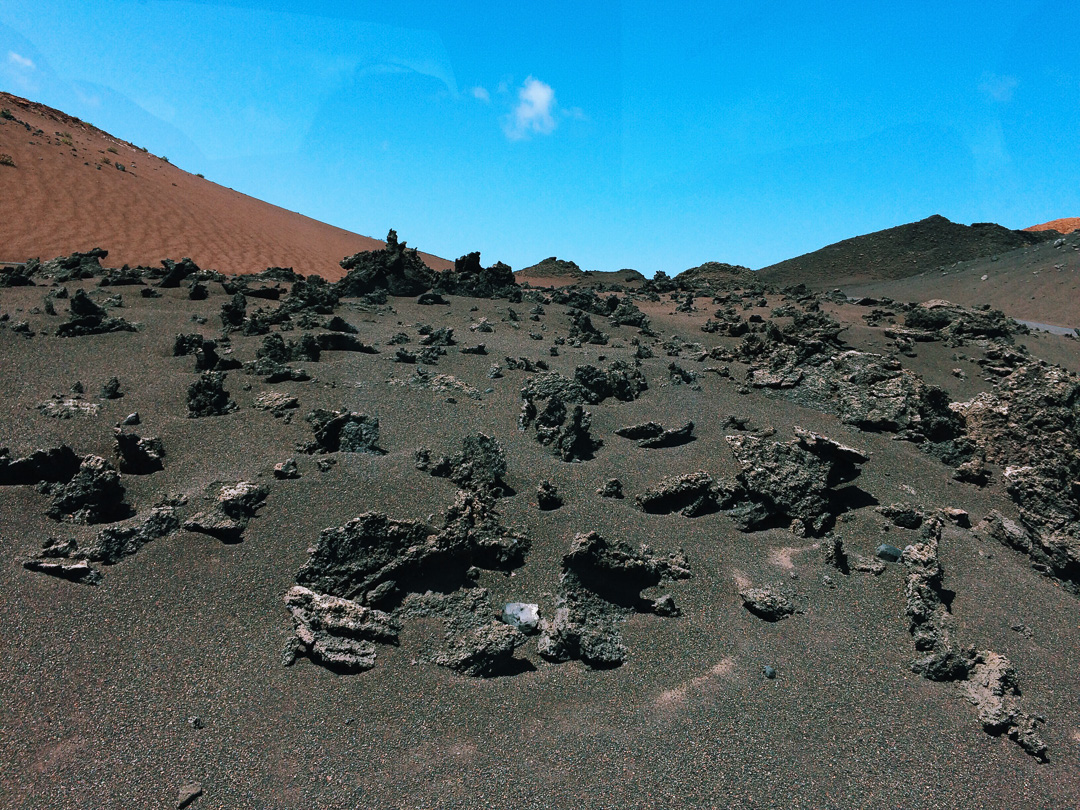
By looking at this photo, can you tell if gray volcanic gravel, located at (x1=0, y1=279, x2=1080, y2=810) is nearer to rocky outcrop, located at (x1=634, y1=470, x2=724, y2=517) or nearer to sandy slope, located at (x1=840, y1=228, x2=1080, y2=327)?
rocky outcrop, located at (x1=634, y1=470, x2=724, y2=517)

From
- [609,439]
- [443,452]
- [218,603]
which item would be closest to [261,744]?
[218,603]

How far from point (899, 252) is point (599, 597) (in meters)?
46.7

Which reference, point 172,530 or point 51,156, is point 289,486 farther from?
point 51,156

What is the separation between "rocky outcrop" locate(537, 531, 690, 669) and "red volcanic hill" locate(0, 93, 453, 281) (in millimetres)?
23636

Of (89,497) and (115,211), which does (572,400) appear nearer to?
(89,497)

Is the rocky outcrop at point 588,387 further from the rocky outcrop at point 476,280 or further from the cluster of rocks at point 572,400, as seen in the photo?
the rocky outcrop at point 476,280

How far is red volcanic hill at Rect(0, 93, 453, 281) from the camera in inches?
890

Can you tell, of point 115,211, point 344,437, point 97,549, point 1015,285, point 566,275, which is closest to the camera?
point 97,549

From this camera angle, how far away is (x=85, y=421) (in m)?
8.27

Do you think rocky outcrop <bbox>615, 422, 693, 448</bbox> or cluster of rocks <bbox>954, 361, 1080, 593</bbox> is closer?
cluster of rocks <bbox>954, 361, 1080, 593</bbox>

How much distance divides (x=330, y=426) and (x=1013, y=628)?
8.01 m

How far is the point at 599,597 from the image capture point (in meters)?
5.50

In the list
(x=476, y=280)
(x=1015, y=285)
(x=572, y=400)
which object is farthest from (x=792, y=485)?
(x=1015, y=285)

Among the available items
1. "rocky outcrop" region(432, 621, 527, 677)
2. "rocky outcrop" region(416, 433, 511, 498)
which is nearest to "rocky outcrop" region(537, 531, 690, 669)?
"rocky outcrop" region(432, 621, 527, 677)
